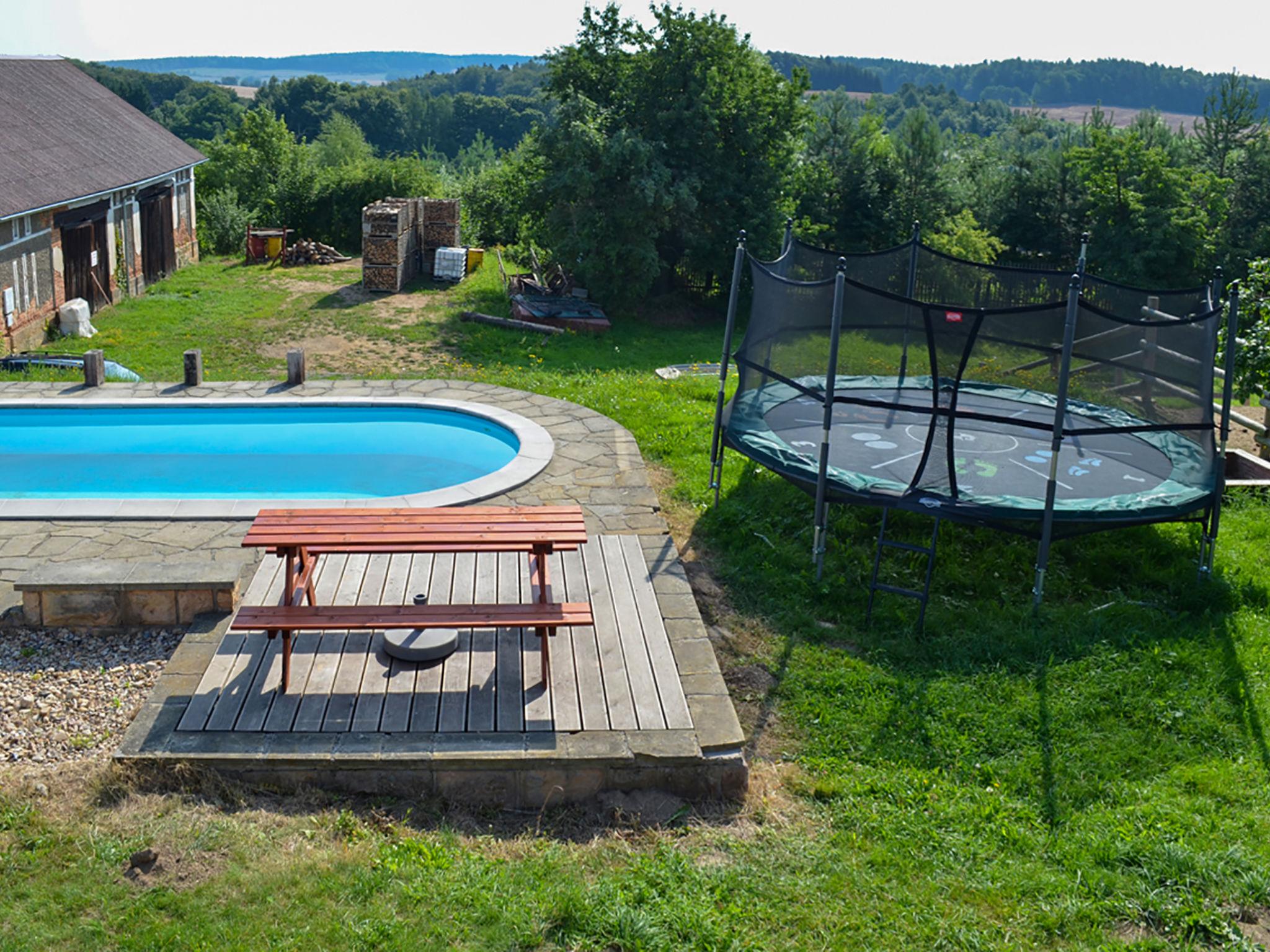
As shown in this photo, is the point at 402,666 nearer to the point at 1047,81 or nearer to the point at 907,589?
the point at 907,589

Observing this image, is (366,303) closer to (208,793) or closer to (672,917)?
(208,793)

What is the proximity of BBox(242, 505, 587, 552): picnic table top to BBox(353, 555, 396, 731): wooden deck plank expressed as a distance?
2.05 ft

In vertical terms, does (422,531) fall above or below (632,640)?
above

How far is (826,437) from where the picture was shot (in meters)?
8.35

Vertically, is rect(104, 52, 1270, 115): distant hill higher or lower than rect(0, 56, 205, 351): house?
higher

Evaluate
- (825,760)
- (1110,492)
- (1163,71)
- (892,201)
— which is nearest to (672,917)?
(825,760)

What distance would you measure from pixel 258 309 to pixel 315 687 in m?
15.2

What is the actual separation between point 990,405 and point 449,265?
15.0 metres

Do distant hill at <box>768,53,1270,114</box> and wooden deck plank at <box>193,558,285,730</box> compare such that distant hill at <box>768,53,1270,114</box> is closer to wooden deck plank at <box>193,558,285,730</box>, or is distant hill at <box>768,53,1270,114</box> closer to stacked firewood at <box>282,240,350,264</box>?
stacked firewood at <box>282,240,350,264</box>

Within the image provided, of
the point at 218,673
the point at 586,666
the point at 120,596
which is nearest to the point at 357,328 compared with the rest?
the point at 120,596

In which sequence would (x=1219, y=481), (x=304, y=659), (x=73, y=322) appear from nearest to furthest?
(x=304, y=659), (x=1219, y=481), (x=73, y=322)

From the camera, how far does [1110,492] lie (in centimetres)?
882

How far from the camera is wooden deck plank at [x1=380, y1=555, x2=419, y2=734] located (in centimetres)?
616

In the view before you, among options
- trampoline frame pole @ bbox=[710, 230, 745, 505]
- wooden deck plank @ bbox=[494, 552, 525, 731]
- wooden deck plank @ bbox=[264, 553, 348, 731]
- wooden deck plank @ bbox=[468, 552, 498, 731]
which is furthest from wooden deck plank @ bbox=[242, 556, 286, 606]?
trampoline frame pole @ bbox=[710, 230, 745, 505]
